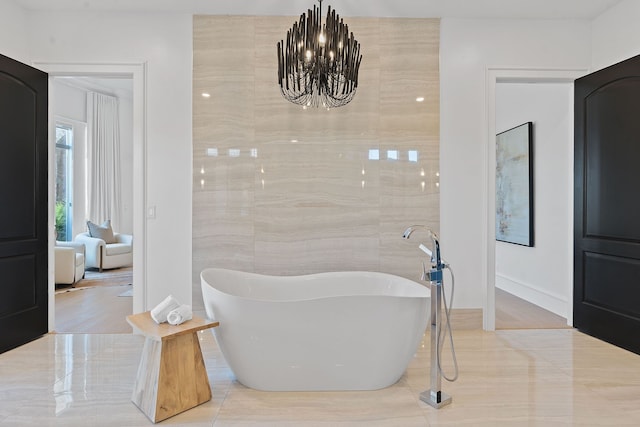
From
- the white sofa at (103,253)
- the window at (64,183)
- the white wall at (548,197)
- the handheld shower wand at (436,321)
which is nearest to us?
the handheld shower wand at (436,321)

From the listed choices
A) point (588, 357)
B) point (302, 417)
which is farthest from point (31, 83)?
point (588, 357)

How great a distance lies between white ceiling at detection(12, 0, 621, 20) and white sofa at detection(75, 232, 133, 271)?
146 inches

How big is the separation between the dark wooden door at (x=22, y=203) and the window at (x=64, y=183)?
3823 mm

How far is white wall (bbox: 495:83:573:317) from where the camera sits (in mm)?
3922

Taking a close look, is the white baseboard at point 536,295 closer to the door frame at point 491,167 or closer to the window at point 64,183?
the door frame at point 491,167

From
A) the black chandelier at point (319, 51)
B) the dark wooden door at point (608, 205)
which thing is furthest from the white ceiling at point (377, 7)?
the black chandelier at point (319, 51)

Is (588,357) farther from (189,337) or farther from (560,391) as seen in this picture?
(189,337)

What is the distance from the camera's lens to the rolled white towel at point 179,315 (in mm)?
2212

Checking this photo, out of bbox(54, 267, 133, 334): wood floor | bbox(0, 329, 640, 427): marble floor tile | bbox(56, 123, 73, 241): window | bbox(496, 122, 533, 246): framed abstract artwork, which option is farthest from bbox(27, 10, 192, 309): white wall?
bbox(56, 123, 73, 241): window

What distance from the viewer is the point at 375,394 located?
7.68ft

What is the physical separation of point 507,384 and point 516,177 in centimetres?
306

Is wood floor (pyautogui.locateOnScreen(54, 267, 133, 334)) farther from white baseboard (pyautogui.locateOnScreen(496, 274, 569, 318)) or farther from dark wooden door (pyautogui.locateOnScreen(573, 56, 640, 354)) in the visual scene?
white baseboard (pyautogui.locateOnScreen(496, 274, 569, 318))

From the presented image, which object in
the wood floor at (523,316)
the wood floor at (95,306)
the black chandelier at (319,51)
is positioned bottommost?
the wood floor at (523,316)

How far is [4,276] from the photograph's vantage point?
2994mm
